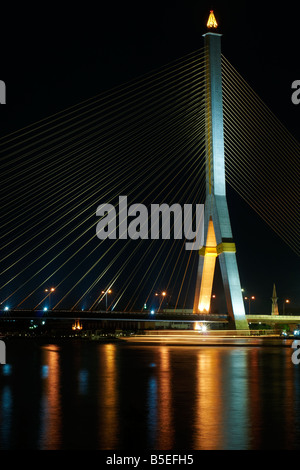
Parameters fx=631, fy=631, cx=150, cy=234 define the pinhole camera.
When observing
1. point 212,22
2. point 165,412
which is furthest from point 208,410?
point 212,22

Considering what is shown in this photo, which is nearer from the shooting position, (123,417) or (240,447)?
(240,447)

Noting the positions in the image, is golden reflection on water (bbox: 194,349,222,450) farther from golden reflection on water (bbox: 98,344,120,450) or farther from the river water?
golden reflection on water (bbox: 98,344,120,450)

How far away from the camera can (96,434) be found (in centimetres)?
676

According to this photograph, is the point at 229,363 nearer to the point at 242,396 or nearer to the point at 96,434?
the point at 242,396

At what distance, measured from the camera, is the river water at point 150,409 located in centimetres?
646

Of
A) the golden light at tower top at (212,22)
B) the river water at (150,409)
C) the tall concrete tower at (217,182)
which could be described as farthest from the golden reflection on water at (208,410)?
the golden light at tower top at (212,22)

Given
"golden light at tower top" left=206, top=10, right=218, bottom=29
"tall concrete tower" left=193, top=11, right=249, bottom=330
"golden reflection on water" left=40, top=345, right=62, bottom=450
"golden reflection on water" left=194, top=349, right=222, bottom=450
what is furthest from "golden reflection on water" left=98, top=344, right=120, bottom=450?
"golden light at tower top" left=206, top=10, right=218, bottom=29

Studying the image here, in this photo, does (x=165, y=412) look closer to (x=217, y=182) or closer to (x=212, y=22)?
(x=217, y=182)

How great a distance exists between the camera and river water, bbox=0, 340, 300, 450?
6.46m

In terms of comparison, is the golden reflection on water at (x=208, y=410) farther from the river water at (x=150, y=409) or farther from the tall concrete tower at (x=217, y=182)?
the tall concrete tower at (x=217, y=182)

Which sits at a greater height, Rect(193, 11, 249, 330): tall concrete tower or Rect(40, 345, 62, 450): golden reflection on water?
Rect(193, 11, 249, 330): tall concrete tower

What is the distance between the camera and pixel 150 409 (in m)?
8.49
